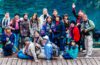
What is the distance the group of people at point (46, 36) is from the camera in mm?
15978

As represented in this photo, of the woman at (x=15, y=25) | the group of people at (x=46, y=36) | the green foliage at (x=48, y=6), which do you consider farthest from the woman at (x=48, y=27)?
Result: the green foliage at (x=48, y=6)

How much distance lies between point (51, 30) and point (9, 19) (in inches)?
66.7

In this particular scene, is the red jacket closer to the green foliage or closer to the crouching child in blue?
the crouching child in blue

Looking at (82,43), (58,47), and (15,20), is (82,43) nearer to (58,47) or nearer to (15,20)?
(58,47)

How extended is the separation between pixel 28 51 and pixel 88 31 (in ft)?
7.43

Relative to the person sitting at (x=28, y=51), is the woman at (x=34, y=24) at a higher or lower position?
higher

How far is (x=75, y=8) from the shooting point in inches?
726

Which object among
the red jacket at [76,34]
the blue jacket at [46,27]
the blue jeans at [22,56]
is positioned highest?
the blue jacket at [46,27]

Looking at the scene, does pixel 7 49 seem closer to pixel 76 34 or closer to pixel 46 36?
pixel 46 36

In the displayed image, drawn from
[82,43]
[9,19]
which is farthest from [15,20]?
[82,43]

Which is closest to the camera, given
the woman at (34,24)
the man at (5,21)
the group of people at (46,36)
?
the group of people at (46,36)

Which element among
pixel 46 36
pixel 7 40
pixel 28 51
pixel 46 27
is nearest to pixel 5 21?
pixel 7 40

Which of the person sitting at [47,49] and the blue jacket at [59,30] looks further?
the blue jacket at [59,30]

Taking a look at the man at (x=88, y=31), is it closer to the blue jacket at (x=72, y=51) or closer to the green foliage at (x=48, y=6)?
the blue jacket at (x=72, y=51)
